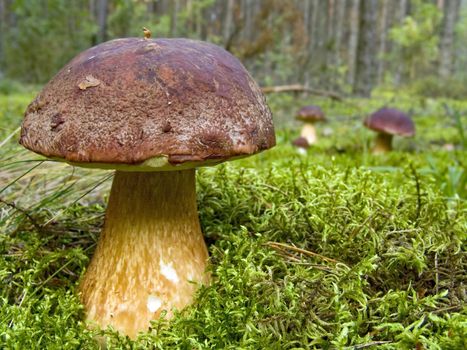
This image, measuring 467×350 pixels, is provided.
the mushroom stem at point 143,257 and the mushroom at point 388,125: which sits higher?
the mushroom stem at point 143,257

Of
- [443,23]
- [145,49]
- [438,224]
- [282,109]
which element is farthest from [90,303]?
[443,23]

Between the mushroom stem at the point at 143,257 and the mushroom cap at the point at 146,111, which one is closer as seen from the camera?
the mushroom cap at the point at 146,111

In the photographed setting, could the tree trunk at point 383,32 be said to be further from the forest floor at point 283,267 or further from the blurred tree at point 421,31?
the forest floor at point 283,267

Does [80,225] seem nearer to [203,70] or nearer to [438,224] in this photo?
[203,70]

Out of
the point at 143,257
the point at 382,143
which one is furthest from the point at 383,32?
the point at 143,257

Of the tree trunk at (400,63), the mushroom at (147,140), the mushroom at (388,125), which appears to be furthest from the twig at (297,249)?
the tree trunk at (400,63)

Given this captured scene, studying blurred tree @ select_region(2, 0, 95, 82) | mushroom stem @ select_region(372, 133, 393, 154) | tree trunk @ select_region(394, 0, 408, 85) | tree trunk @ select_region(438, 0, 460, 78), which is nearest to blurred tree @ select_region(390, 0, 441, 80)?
tree trunk @ select_region(438, 0, 460, 78)
